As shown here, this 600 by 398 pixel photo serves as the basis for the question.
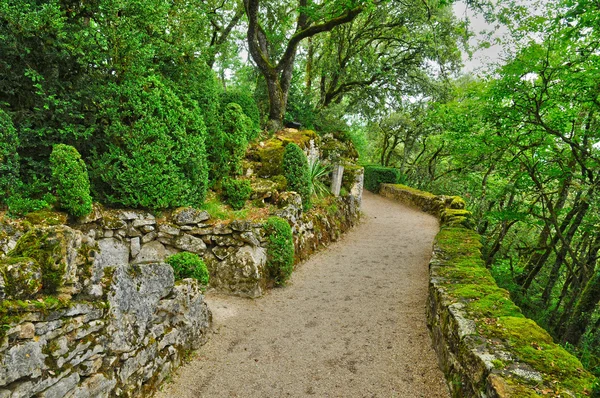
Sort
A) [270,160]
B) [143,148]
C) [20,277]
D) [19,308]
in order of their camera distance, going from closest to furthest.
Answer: [19,308] → [20,277] → [143,148] → [270,160]

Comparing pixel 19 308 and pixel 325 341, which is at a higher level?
pixel 19 308

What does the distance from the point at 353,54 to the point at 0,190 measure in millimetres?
15657

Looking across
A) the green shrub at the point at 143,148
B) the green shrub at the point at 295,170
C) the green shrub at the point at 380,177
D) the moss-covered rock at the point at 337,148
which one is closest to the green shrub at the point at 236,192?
the green shrub at the point at 143,148

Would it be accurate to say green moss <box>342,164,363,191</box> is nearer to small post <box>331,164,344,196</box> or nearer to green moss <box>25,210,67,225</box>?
small post <box>331,164,344,196</box>

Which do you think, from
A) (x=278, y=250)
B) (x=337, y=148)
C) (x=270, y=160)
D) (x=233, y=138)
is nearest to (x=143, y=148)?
(x=233, y=138)

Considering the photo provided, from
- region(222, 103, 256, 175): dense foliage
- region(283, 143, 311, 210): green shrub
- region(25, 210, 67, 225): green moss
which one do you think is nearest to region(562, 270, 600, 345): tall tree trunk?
region(283, 143, 311, 210): green shrub

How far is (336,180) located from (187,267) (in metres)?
7.64

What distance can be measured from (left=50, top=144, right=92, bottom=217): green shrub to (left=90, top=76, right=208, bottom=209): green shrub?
57 cm

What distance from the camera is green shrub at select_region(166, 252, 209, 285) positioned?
5.48 meters

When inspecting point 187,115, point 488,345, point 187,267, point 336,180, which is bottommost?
point 187,267

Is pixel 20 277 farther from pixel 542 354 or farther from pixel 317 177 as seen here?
pixel 317 177

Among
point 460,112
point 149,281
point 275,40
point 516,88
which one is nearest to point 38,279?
point 149,281

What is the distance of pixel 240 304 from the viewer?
253 inches

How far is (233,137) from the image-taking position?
26.7 ft
